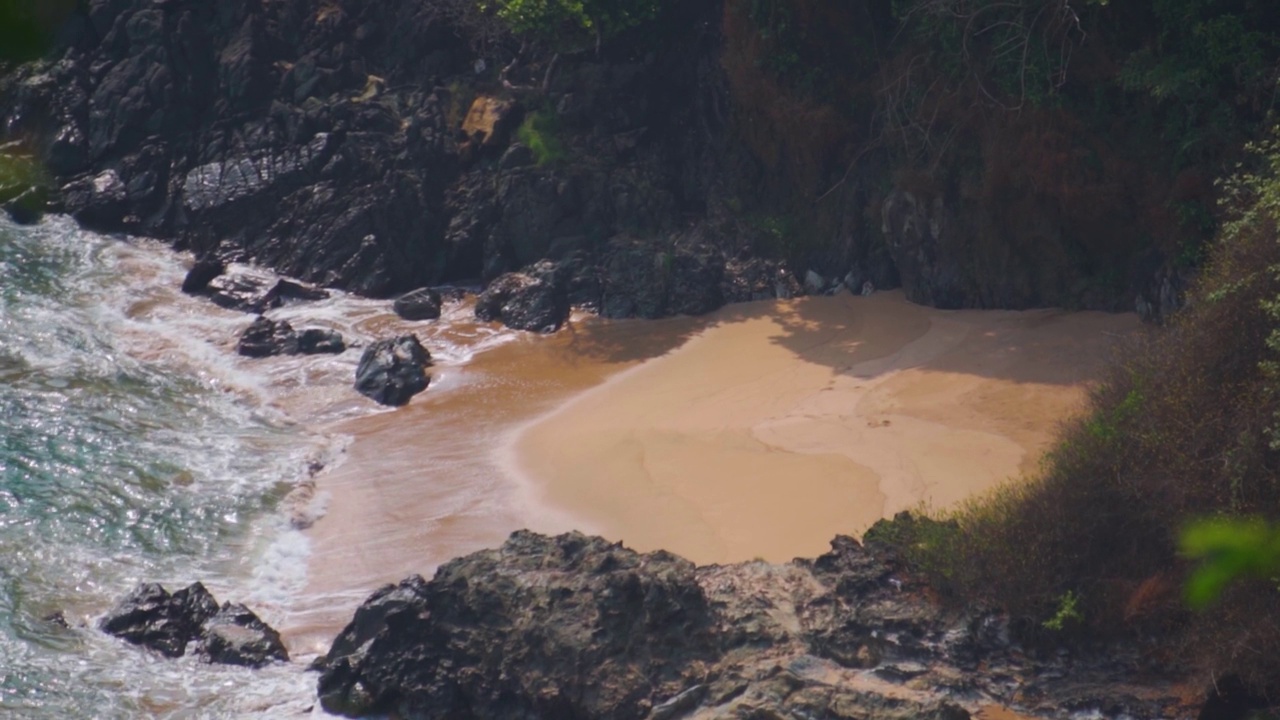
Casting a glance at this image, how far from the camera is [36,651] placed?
10273 mm

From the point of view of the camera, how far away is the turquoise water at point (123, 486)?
988 centimetres

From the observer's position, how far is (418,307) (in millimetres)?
19078

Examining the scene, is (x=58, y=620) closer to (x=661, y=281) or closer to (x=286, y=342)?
(x=286, y=342)

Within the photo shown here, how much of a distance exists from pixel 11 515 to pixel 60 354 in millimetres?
5248

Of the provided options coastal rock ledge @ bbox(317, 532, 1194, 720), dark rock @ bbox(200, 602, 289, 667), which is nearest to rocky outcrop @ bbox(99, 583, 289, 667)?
dark rock @ bbox(200, 602, 289, 667)

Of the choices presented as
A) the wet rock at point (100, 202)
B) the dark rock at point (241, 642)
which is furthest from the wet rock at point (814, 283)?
the wet rock at point (100, 202)

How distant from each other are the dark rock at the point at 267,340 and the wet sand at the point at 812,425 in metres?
4.95

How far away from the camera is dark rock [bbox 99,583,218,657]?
1041cm

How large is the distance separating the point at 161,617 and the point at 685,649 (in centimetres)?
496

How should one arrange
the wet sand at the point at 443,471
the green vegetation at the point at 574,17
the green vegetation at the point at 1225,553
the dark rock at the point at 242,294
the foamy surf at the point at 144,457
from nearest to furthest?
the green vegetation at the point at 1225,553
the foamy surf at the point at 144,457
the wet sand at the point at 443,471
the dark rock at the point at 242,294
the green vegetation at the point at 574,17

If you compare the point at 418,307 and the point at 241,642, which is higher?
the point at 418,307

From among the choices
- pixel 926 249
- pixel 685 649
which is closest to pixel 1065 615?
pixel 685 649

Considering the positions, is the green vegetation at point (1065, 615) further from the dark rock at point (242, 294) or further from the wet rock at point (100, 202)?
the wet rock at point (100, 202)

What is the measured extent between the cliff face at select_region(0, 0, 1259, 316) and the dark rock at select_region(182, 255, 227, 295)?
3.85ft
